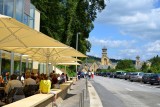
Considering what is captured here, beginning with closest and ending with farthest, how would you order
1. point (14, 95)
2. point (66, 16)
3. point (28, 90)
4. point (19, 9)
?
point (14, 95) < point (28, 90) < point (19, 9) < point (66, 16)

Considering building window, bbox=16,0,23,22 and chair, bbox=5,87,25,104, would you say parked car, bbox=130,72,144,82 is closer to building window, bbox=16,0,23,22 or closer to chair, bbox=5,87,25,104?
building window, bbox=16,0,23,22

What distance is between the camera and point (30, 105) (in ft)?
33.4

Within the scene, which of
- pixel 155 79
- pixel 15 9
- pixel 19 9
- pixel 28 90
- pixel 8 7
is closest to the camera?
pixel 28 90

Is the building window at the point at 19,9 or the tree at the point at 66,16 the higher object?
the tree at the point at 66,16

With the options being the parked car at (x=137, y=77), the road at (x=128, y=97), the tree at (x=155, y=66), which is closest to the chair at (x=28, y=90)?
the road at (x=128, y=97)

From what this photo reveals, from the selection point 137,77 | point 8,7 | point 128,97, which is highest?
point 8,7

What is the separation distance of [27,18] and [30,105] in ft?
97.3

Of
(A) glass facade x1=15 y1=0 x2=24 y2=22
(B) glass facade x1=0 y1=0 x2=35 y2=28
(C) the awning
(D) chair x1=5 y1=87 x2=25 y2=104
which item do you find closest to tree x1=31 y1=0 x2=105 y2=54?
(B) glass facade x1=0 y1=0 x2=35 y2=28

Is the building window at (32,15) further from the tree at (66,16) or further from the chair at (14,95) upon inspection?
the chair at (14,95)

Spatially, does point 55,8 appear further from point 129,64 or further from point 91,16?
point 129,64

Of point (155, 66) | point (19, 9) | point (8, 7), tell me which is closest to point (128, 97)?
point (8, 7)

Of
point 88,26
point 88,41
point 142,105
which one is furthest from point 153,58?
point 142,105

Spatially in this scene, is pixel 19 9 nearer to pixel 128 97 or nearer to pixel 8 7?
pixel 8 7

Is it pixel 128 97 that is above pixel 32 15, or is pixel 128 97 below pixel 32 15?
below
